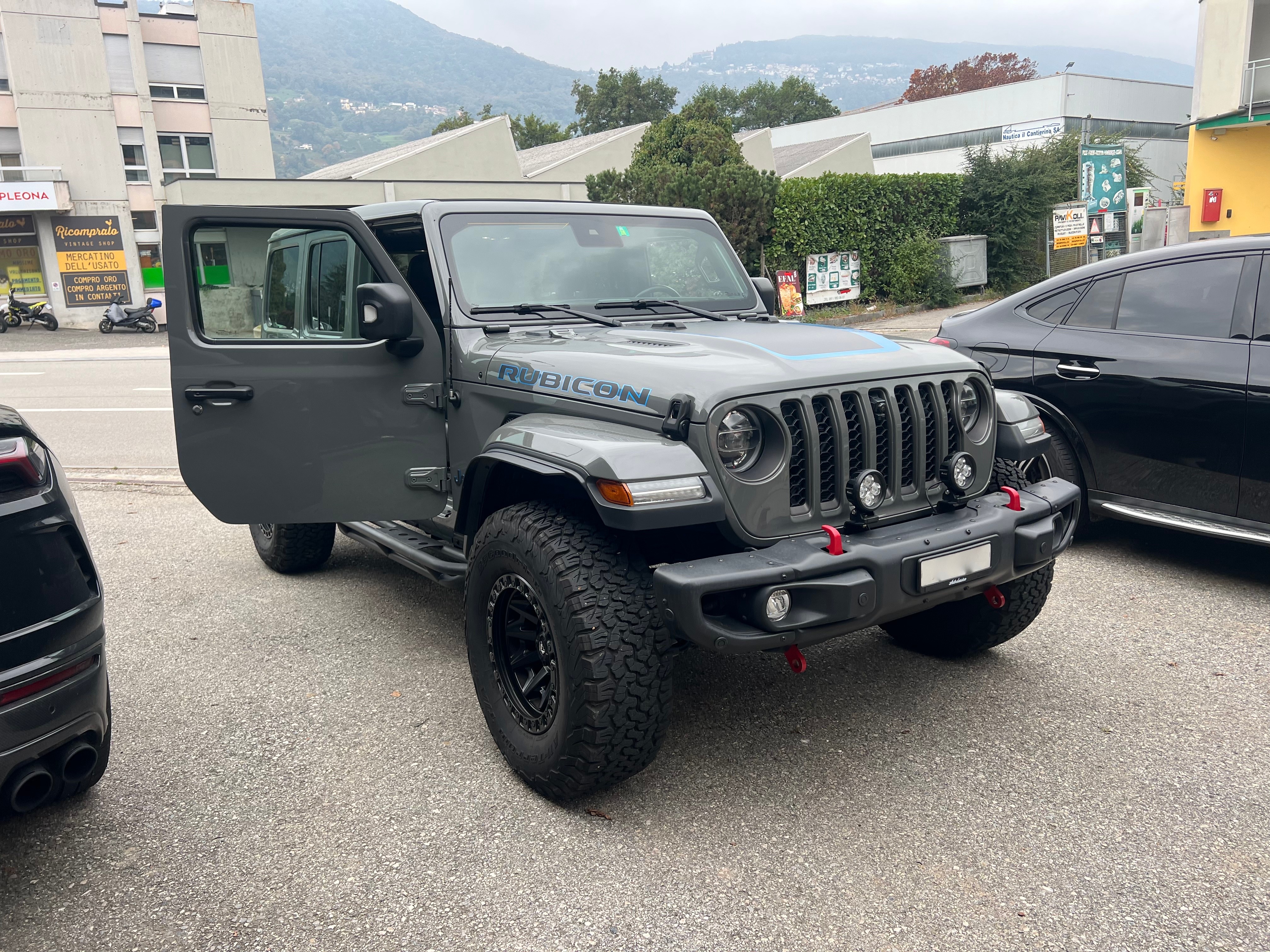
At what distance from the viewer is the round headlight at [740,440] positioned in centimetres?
295

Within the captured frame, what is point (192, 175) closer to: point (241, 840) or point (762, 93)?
point (241, 840)

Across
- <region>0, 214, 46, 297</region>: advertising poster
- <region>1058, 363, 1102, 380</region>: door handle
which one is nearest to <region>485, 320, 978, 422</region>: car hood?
<region>1058, 363, 1102, 380</region>: door handle

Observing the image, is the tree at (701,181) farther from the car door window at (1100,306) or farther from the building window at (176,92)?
the building window at (176,92)

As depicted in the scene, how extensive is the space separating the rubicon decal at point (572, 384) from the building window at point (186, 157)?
36.6 meters

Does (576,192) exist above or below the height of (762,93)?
below

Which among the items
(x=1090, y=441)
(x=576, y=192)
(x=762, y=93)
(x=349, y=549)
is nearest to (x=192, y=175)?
(x=576, y=192)

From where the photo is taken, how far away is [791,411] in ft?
9.86

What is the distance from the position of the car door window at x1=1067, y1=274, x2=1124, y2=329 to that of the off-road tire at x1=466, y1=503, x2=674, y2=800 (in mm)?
3523

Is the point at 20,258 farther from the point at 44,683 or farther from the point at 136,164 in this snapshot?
the point at 44,683

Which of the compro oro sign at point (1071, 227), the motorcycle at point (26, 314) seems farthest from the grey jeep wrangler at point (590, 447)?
the motorcycle at point (26, 314)

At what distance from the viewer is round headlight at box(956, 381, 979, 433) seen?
3.51 metres

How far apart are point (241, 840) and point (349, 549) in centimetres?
316

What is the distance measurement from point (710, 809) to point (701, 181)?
57.3ft

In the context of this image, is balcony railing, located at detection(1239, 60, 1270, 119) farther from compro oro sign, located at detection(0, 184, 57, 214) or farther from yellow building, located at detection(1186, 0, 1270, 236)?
compro oro sign, located at detection(0, 184, 57, 214)
